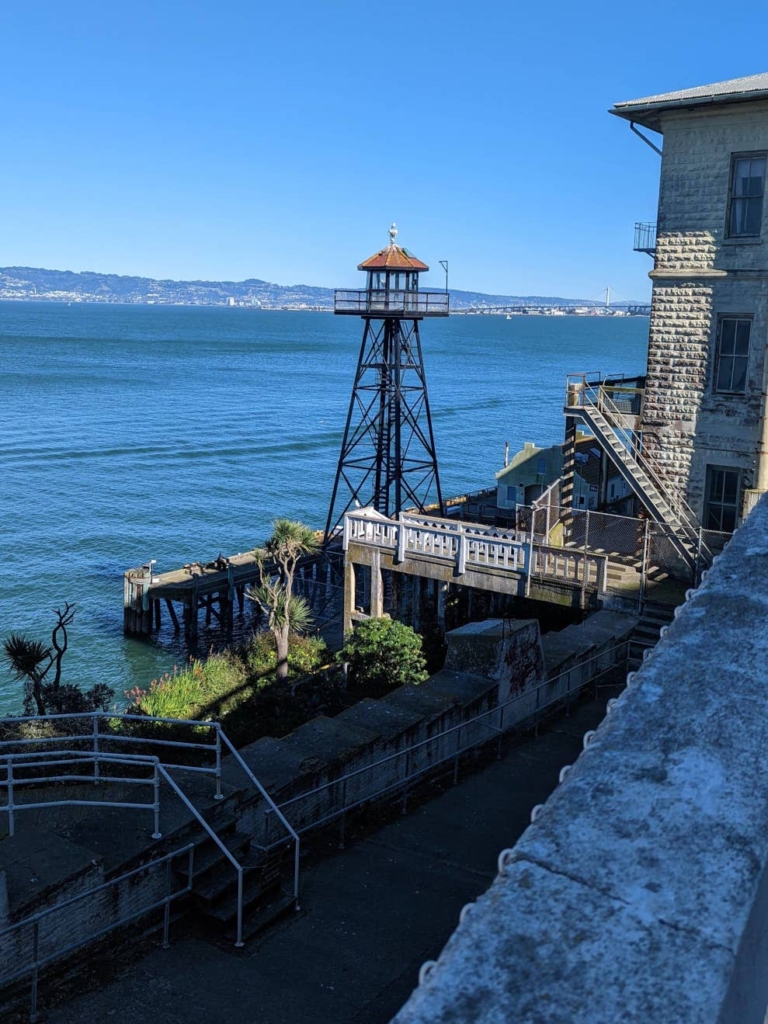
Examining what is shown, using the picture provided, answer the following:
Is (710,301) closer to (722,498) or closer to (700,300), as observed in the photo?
(700,300)

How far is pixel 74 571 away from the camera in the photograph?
1719 inches

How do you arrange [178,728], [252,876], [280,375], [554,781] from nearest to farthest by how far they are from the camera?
[252,876], [554,781], [178,728], [280,375]

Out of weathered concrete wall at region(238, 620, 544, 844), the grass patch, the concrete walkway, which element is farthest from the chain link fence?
the concrete walkway

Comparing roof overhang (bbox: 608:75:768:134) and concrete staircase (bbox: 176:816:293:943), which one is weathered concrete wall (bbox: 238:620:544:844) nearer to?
concrete staircase (bbox: 176:816:293:943)

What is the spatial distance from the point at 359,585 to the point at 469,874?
2848 cm

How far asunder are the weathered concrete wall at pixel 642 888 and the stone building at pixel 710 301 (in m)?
19.8

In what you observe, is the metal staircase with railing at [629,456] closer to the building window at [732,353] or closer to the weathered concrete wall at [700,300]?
the weathered concrete wall at [700,300]

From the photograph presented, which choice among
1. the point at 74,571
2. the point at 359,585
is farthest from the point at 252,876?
the point at 74,571

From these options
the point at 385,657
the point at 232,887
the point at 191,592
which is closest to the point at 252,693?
the point at 385,657

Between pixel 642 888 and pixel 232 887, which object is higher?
pixel 642 888

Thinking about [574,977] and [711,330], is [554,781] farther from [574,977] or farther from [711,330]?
[711,330]

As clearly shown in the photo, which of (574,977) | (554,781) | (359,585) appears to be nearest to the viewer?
(574,977)

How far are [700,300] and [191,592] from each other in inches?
853

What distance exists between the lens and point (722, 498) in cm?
2438
